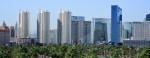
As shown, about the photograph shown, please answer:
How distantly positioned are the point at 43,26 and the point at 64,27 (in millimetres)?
7774

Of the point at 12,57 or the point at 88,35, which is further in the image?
the point at 88,35

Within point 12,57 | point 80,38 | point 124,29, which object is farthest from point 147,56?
point 124,29

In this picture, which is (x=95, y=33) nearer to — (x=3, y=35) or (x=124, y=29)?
(x=124, y=29)

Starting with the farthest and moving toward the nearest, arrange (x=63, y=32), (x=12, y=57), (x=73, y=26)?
(x=73, y=26) → (x=63, y=32) → (x=12, y=57)

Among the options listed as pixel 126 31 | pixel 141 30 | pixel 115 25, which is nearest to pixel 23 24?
pixel 115 25

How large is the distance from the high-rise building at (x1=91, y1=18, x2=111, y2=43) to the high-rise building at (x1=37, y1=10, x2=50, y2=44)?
2548 centimetres

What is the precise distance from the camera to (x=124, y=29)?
17312 centimetres

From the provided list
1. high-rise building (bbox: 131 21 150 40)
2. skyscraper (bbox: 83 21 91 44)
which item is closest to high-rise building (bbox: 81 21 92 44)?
skyscraper (bbox: 83 21 91 44)

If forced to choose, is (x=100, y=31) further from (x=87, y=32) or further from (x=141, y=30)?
(x=141, y=30)

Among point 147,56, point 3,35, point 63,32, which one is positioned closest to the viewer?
point 147,56

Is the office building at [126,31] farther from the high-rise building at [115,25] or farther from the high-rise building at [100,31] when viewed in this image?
the high-rise building at [115,25]

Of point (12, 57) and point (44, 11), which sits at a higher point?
point (44, 11)

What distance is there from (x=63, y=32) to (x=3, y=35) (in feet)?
74.2

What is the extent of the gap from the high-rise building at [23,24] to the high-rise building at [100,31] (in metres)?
27.6
